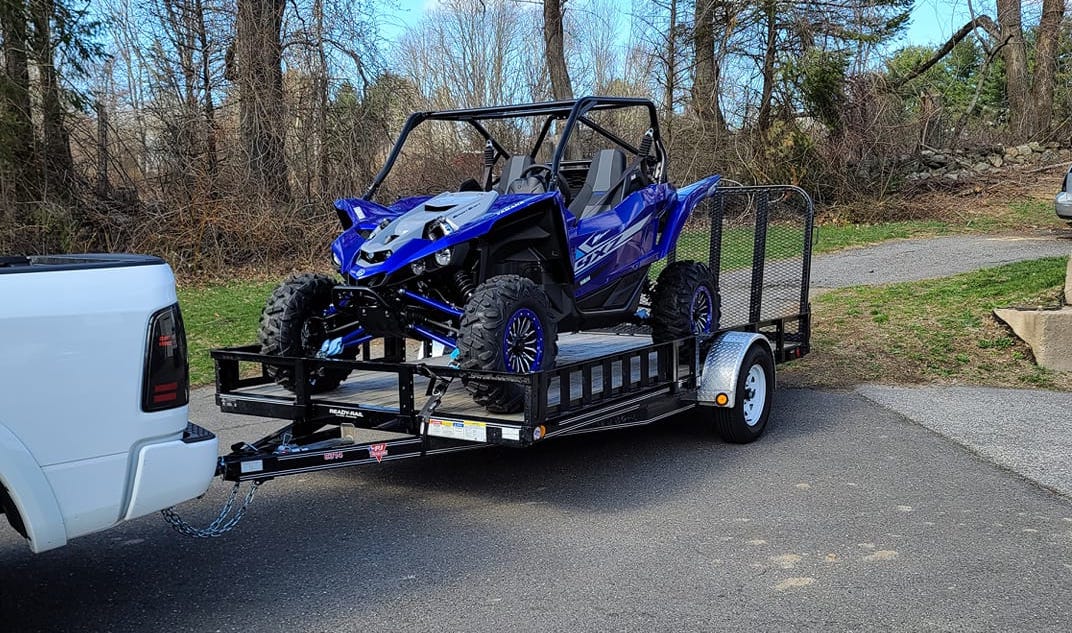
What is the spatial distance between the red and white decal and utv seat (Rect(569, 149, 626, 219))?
269 cm

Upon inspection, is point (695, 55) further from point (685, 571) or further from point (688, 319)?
point (685, 571)

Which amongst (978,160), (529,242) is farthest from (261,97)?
(978,160)

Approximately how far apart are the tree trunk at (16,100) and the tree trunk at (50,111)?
0.68 feet

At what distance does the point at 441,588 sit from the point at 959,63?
105 ft

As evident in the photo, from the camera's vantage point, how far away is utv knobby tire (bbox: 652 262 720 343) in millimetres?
7113

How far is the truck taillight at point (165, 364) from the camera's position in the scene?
3705 millimetres

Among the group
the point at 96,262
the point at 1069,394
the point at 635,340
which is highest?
the point at 96,262

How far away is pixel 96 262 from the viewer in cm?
375

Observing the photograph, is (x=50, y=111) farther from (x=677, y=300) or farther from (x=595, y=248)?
(x=677, y=300)

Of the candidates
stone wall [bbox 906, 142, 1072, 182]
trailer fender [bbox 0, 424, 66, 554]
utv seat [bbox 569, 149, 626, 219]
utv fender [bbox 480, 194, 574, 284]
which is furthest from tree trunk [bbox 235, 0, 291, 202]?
trailer fender [bbox 0, 424, 66, 554]

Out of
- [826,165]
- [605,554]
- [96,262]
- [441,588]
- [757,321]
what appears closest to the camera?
[96,262]

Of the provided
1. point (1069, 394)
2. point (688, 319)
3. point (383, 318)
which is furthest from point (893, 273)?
point (383, 318)

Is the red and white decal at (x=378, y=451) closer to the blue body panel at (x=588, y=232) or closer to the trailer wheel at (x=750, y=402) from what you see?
the blue body panel at (x=588, y=232)

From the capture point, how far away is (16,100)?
16.0m
